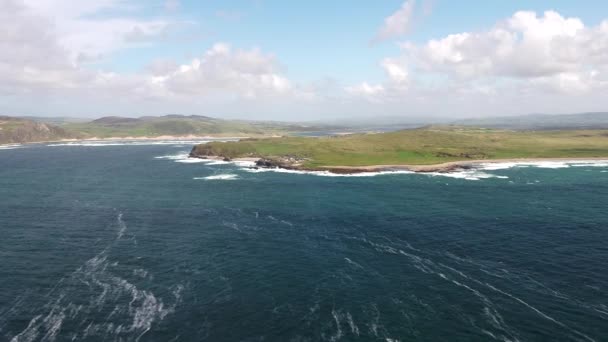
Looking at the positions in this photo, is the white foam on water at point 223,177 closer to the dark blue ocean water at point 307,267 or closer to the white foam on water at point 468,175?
the dark blue ocean water at point 307,267

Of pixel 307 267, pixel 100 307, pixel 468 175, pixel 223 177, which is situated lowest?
pixel 100 307

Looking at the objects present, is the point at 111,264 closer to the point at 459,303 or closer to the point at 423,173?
the point at 459,303

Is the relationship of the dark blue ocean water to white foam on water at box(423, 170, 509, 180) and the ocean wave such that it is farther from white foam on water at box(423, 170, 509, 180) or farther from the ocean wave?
white foam on water at box(423, 170, 509, 180)

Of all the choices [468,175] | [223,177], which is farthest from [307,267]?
[468,175]

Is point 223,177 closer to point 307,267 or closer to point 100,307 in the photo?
point 307,267

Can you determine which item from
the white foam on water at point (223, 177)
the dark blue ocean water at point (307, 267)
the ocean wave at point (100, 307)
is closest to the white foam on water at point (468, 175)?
the dark blue ocean water at point (307, 267)

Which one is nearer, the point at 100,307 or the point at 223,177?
the point at 100,307

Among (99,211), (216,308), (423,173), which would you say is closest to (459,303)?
(216,308)

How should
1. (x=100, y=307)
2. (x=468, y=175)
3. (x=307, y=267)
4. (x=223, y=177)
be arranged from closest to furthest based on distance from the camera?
(x=100, y=307) < (x=307, y=267) < (x=223, y=177) < (x=468, y=175)
